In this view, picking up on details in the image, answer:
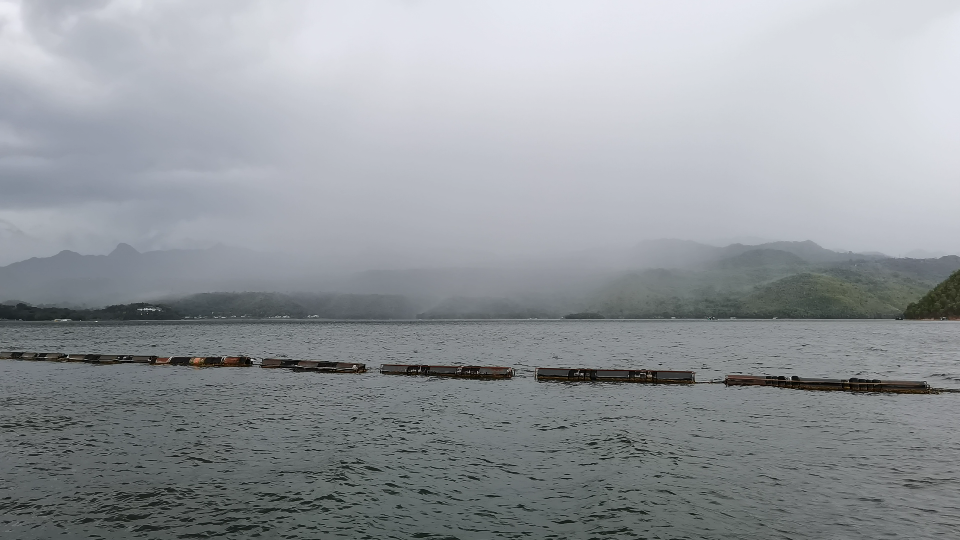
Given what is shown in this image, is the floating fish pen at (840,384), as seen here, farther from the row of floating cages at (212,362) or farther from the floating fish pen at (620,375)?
the row of floating cages at (212,362)

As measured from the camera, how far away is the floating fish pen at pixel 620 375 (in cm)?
7179

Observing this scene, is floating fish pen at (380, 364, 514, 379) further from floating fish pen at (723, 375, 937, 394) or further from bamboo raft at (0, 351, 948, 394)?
floating fish pen at (723, 375, 937, 394)

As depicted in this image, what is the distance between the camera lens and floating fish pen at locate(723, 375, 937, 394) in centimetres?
6112

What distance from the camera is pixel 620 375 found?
74188 millimetres

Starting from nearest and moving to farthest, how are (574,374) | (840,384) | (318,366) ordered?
(840,384) → (574,374) → (318,366)

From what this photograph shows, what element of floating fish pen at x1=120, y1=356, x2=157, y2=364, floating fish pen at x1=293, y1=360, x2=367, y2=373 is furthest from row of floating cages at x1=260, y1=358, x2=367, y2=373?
floating fish pen at x1=120, y1=356, x2=157, y2=364

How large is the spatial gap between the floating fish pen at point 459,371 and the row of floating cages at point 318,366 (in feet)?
18.0

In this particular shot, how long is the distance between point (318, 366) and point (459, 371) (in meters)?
25.9

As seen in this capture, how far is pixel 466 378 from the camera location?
256ft

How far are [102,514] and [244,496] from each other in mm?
6193

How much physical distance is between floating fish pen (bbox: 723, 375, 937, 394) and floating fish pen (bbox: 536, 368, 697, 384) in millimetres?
5897

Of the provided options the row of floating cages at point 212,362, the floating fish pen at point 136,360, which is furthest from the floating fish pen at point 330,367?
the floating fish pen at point 136,360

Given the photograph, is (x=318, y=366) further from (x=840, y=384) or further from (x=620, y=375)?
(x=840, y=384)

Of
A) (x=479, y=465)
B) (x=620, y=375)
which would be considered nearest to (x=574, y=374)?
(x=620, y=375)
